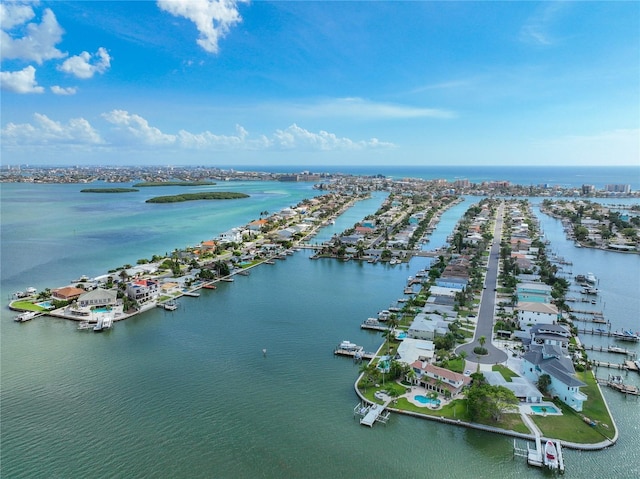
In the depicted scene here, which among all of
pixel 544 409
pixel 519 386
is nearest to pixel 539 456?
pixel 544 409

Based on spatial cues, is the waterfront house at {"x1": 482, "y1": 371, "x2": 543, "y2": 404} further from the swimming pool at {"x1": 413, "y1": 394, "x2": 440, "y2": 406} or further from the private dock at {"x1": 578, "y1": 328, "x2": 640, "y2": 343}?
the private dock at {"x1": 578, "y1": 328, "x2": 640, "y2": 343}

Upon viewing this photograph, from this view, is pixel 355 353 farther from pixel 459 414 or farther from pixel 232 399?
pixel 232 399

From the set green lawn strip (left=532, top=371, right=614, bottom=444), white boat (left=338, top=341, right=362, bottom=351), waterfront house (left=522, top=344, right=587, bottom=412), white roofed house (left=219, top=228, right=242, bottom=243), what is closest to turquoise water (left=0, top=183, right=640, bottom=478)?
green lawn strip (left=532, top=371, right=614, bottom=444)

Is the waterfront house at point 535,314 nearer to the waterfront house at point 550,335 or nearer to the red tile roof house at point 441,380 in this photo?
the waterfront house at point 550,335

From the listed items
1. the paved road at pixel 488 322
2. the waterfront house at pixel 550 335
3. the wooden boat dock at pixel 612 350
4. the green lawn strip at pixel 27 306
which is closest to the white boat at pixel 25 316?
the green lawn strip at pixel 27 306

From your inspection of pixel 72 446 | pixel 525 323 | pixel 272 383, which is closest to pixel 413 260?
pixel 525 323
